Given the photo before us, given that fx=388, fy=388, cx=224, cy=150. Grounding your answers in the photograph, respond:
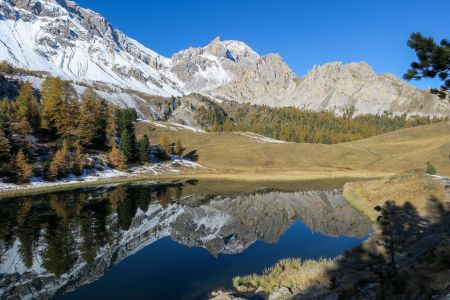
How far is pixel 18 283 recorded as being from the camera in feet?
94.4

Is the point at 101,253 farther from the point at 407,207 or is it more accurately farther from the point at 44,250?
the point at 407,207

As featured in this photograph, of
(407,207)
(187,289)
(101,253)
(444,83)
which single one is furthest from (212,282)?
(407,207)

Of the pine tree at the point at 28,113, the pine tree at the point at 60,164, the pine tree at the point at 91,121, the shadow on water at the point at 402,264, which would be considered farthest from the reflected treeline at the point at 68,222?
the pine tree at the point at 28,113

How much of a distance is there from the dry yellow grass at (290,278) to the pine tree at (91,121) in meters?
83.9

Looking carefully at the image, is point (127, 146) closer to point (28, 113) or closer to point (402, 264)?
point (28, 113)

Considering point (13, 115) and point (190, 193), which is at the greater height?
point (13, 115)

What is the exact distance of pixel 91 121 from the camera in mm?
105688

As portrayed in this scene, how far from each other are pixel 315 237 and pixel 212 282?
60.0ft

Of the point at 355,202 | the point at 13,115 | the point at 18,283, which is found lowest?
the point at 18,283

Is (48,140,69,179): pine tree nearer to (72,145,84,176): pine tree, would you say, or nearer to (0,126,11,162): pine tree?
(72,145,84,176): pine tree

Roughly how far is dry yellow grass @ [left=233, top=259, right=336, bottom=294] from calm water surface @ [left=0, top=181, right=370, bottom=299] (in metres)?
1.68

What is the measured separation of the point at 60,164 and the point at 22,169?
29.8 feet

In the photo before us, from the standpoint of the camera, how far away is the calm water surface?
93.8 ft

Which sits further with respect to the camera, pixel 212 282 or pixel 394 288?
pixel 212 282
